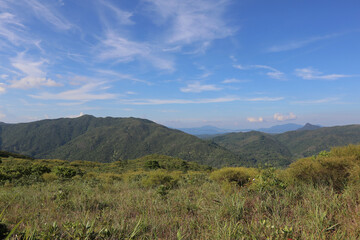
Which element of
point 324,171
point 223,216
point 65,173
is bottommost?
point 65,173

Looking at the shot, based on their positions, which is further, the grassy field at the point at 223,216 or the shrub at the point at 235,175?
the shrub at the point at 235,175

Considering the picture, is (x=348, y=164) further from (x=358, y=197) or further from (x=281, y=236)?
(x=281, y=236)

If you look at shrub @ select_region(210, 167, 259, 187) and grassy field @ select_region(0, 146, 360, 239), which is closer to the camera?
grassy field @ select_region(0, 146, 360, 239)

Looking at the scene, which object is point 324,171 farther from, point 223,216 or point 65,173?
point 65,173

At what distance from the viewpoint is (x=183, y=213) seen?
157 inches

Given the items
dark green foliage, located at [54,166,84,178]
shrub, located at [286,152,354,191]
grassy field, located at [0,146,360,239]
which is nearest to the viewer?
grassy field, located at [0,146,360,239]

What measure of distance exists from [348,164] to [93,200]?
27.4 feet

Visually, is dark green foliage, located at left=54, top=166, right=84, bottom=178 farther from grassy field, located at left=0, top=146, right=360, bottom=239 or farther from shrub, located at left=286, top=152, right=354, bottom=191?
shrub, located at left=286, top=152, right=354, bottom=191

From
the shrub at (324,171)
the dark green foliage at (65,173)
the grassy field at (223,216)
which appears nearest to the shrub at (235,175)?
the grassy field at (223,216)

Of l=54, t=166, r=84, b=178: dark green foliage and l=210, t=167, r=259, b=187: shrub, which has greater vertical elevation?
l=210, t=167, r=259, b=187: shrub

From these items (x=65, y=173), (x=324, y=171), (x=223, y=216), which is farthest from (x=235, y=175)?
(x=65, y=173)

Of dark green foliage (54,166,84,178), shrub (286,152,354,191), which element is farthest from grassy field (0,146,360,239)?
dark green foliage (54,166,84,178)

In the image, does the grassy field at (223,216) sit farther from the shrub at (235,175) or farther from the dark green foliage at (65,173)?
the dark green foliage at (65,173)

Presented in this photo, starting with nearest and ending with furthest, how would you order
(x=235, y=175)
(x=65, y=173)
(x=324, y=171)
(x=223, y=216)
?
(x=223, y=216) < (x=324, y=171) < (x=235, y=175) < (x=65, y=173)
